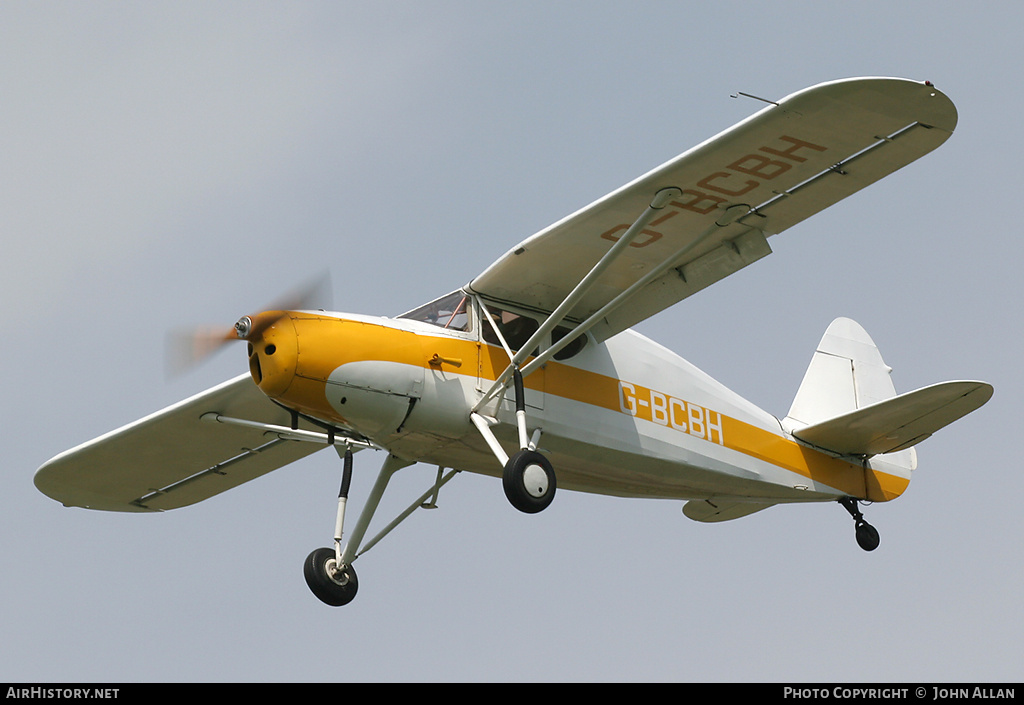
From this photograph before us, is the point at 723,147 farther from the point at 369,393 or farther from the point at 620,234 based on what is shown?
the point at 369,393

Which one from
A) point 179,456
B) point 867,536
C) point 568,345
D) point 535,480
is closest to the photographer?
point 535,480

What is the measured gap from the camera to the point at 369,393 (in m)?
11.3

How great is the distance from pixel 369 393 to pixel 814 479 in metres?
5.21

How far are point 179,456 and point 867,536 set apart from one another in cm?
703

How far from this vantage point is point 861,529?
47.5 ft

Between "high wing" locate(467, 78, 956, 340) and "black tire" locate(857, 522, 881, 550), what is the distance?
3.61m

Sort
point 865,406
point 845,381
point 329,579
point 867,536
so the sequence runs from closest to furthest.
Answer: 1. point 329,579
2. point 867,536
3. point 865,406
4. point 845,381

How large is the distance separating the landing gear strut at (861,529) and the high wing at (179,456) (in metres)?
5.35

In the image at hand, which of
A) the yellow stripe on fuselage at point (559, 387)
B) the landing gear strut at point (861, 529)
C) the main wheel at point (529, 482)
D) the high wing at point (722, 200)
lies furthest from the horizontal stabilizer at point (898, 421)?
the main wheel at point (529, 482)

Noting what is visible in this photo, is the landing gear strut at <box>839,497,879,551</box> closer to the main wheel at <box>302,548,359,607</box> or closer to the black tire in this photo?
the black tire

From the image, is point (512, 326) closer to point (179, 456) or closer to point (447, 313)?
point (447, 313)

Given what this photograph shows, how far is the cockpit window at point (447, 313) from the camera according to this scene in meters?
12.0

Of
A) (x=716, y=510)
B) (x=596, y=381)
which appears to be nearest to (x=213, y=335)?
(x=596, y=381)

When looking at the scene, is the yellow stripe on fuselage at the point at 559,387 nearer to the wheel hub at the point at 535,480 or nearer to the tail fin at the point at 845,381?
the tail fin at the point at 845,381
